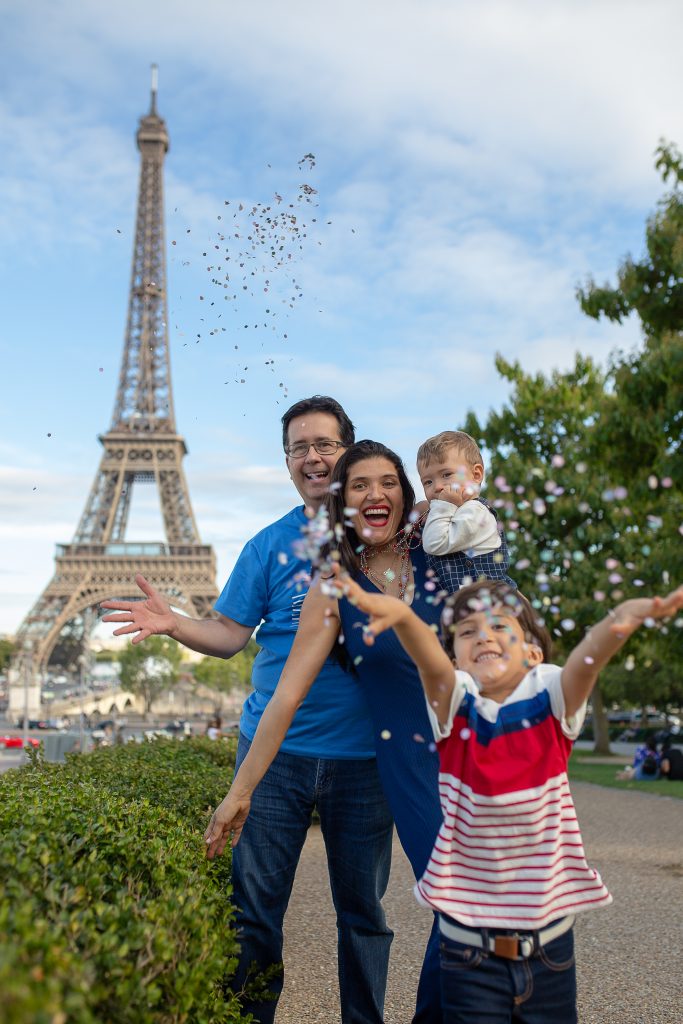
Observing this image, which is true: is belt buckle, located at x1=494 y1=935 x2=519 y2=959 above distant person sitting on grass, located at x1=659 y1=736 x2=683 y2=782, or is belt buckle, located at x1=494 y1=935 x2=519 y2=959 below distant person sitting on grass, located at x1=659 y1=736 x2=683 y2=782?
above

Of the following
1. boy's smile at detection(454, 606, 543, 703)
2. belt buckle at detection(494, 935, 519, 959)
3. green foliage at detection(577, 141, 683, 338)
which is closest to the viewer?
belt buckle at detection(494, 935, 519, 959)

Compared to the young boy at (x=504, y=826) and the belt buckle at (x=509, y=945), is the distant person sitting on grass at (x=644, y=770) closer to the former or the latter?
the young boy at (x=504, y=826)

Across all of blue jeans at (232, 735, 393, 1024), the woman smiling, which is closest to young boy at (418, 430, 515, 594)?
the woman smiling

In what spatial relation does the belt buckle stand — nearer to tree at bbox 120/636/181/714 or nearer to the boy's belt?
the boy's belt

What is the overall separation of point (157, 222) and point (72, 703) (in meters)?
40.9

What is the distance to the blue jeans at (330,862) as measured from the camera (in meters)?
3.80

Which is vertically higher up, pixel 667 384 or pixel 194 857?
pixel 667 384

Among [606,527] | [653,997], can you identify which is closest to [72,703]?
[606,527]

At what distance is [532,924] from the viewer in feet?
8.75

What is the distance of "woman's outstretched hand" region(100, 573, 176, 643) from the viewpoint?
3.84 metres

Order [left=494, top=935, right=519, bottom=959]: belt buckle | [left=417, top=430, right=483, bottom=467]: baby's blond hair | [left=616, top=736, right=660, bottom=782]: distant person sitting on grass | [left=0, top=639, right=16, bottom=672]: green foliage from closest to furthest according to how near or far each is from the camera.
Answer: [left=494, top=935, right=519, bottom=959]: belt buckle, [left=417, top=430, right=483, bottom=467]: baby's blond hair, [left=616, top=736, right=660, bottom=782]: distant person sitting on grass, [left=0, top=639, right=16, bottom=672]: green foliage

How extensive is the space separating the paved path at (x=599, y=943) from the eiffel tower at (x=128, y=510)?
49740 millimetres

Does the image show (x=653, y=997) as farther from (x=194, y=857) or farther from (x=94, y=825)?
(x=94, y=825)

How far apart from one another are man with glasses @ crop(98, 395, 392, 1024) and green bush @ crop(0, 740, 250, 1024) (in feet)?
0.60
